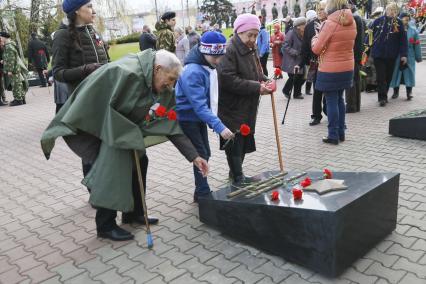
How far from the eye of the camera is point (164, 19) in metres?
8.31

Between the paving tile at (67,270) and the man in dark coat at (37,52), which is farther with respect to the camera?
the man in dark coat at (37,52)

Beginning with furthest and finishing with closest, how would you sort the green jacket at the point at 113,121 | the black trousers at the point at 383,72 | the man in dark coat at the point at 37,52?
1. the man in dark coat at the point at 37,52
2. the black trousers at the point at 383,72
3. the green jacket at the point at 113,121

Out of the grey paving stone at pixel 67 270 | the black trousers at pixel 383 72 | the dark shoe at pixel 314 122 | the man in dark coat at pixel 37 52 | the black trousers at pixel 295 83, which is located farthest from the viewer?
the man in dark coat at pixel 37 52

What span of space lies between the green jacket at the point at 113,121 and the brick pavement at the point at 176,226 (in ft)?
1.66

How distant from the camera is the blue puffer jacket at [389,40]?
7184 millimetres

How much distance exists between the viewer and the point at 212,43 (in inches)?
128

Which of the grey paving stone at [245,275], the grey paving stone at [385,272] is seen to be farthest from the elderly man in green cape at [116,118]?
the grey paving stone at [385,272]

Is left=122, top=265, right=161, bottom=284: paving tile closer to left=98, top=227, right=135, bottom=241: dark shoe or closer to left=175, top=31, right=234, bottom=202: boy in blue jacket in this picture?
left=98, top=227, right=135, bottom=241: dark shoe

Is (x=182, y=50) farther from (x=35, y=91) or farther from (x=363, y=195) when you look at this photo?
(x=363, y=195)

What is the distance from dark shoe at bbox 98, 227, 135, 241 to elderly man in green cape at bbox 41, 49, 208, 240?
51cm

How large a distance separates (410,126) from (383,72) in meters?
2.27

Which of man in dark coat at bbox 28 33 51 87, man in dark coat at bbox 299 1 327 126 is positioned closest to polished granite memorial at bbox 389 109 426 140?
man in dark coat at bbox 299 1 327 126

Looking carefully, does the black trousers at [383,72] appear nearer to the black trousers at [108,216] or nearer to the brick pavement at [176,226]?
the brick pavement at [176,226]

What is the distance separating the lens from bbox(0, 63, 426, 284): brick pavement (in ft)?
9.07
